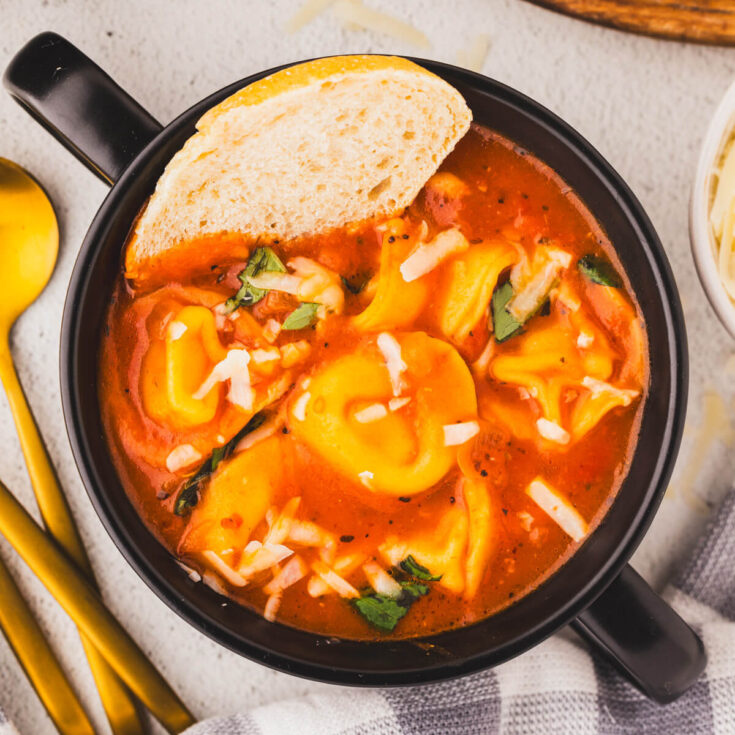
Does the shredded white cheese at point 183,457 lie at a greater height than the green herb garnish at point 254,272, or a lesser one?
lesser

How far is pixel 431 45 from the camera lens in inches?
99.7

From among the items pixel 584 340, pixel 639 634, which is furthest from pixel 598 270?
pixel 639 634

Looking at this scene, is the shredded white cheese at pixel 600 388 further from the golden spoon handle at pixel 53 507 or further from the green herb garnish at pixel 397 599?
the golden spoon handle at pixel 53 507

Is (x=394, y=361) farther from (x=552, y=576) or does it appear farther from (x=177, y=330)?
(x=552, y=576)

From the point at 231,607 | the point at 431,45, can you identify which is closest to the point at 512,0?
the point at 431,45

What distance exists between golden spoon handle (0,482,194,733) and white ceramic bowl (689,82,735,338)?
1936 mm

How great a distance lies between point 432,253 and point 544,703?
1380 mm

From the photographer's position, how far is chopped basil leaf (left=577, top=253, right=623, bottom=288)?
2148mm

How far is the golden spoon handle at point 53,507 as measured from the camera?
2529 millimetres

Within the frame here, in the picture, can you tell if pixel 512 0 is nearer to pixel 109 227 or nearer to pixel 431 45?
pixel 431 45

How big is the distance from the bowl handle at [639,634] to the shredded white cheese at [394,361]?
753mm

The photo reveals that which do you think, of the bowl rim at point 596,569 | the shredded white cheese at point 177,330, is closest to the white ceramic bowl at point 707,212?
the bowl rim at point 596,569

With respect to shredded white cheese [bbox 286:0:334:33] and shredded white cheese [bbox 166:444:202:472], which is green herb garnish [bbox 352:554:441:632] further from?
shredded white cheese [bbox 286:0:334:33]

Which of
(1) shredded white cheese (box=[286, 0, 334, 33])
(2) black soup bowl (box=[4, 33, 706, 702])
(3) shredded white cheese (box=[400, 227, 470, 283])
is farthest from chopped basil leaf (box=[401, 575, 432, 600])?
(1) shredded white cheese (box=[286, 0, 334, 33])
